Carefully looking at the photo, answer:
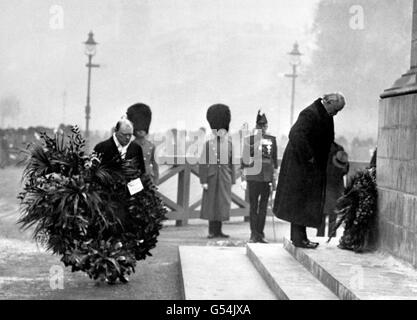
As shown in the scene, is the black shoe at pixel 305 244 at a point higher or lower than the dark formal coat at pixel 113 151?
lower

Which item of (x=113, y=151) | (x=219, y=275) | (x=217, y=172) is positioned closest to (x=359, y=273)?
(x=219, y=275)

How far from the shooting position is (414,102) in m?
7.93

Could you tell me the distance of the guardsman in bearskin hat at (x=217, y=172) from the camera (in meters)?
14.0

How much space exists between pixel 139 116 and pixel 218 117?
1904mm

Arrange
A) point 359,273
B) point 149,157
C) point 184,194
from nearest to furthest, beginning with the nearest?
point 359,273, point 149,157, point 184,194

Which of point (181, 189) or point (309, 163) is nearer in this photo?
point (309, 163)

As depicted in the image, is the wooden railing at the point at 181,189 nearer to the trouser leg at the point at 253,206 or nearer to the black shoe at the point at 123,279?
the trouser leg at the point at 253,206

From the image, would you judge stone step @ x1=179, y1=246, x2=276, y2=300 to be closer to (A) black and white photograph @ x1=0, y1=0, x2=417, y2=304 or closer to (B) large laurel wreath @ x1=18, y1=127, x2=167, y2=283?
(A) black and white photograph @ x1=0, y1=0, x2=417, y2=304

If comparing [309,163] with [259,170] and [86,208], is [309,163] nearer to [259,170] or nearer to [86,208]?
[86,208]

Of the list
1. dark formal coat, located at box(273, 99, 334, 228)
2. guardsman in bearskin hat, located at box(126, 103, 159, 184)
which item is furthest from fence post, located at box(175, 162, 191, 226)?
dark formal coat, located at box(273, 99, 334, 228)

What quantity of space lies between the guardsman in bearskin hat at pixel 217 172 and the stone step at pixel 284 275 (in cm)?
362

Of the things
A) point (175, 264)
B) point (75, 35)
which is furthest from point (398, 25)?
point (175, 264)

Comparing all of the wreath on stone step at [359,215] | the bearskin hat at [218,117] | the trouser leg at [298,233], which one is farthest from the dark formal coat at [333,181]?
the bearskin hat at [218,117]

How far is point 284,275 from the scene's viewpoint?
8195mm
